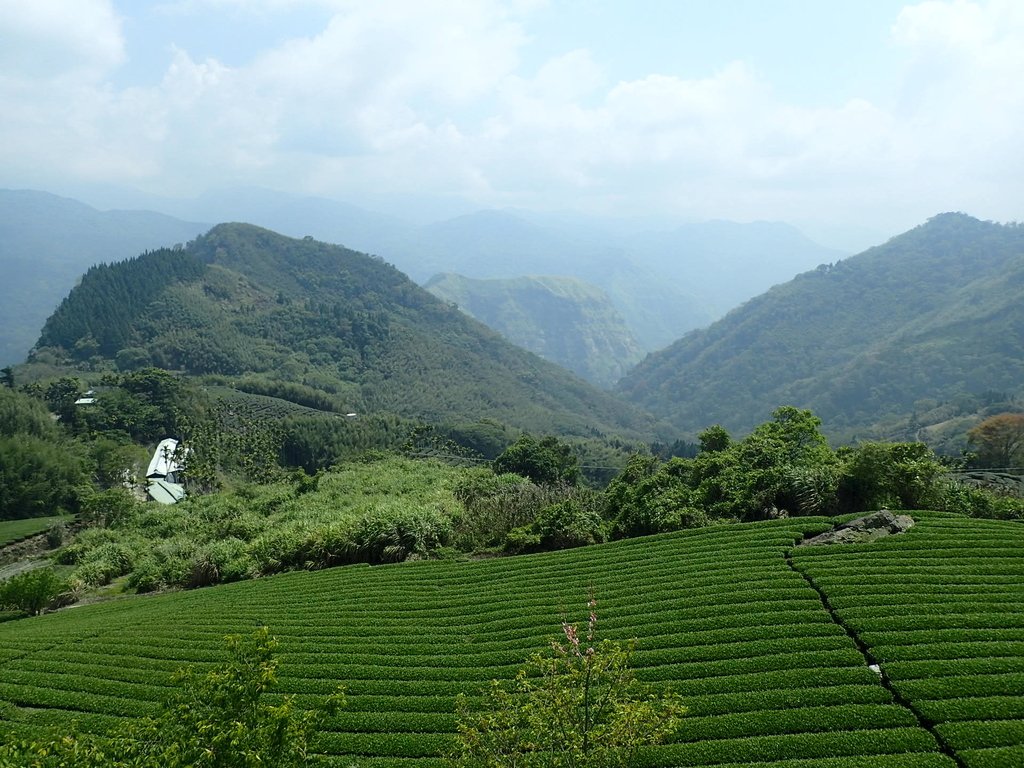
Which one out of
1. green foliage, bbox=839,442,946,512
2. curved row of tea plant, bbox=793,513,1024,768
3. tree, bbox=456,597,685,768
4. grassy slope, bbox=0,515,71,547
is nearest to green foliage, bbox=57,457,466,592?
grassy slope, bbox=0,515,71,547

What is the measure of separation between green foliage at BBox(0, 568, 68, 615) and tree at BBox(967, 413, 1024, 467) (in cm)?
7473

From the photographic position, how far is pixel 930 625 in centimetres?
1627

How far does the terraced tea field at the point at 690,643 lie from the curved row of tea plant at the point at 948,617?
51mm

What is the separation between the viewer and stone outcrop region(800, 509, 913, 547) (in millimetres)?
22469

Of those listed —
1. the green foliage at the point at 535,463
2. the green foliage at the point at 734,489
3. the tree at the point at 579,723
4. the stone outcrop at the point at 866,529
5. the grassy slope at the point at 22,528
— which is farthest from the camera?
the green foliage at the point at 535,463

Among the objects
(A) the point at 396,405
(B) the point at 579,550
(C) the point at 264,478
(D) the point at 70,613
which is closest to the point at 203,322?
(A) the point at 396,405

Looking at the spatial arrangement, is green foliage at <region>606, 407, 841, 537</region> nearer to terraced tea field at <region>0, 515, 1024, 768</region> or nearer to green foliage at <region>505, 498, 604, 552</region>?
green foliage at <region>505, 498, 604, 552</region>

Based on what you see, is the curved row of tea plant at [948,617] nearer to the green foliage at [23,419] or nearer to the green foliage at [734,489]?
the green foliage at [734,489]

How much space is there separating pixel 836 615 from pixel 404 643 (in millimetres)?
12698

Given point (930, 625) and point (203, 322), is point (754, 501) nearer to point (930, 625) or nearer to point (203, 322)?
point (930, 625)

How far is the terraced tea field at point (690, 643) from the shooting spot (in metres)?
13.4

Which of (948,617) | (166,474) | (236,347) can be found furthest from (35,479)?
(236,347)

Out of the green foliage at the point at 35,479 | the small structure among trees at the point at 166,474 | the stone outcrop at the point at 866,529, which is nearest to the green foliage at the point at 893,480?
the stone outcrop at the point at 866,529

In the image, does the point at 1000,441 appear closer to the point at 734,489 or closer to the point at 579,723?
the point at 734,489
